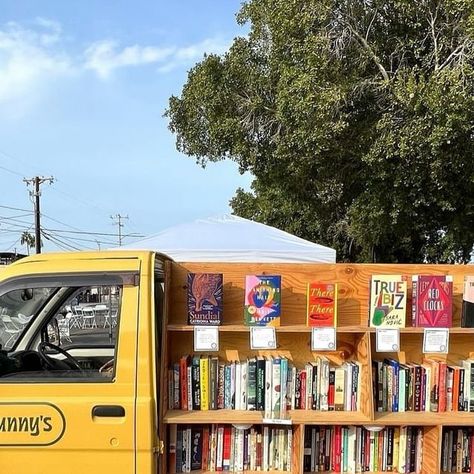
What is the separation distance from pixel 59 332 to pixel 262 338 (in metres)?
1.84

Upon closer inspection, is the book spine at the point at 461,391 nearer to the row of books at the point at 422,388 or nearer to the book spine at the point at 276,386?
the row of books at the point at 422,388

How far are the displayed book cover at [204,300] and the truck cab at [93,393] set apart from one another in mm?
207

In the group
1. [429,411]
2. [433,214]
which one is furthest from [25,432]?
[433,214]

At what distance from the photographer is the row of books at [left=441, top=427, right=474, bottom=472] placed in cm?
289

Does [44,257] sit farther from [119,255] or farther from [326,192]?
[326,192]

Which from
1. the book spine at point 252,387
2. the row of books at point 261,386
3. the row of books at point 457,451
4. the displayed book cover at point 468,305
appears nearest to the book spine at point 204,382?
the row of books at point 261,386

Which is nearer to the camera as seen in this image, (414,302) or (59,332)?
(414,302)

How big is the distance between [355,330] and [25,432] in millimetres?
1674

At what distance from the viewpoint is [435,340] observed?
2869 millimetres

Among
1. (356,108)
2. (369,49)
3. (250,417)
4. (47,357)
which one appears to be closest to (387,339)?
(250,417)

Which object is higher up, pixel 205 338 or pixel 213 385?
pixel 205 338

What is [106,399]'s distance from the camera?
259 centimetres

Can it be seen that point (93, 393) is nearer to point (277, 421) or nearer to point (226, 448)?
point (226, 448)

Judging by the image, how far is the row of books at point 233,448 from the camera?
2865 mm
